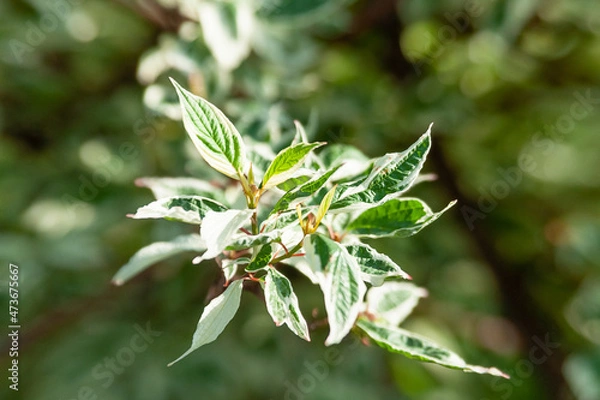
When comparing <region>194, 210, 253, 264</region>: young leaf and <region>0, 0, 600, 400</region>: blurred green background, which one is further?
<region>0, 0, 600, 400</region>: blurred green background

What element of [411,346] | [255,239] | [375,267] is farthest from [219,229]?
[411,346]

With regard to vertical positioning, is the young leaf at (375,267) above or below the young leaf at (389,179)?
below

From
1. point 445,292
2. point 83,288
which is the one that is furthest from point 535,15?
point 83,288

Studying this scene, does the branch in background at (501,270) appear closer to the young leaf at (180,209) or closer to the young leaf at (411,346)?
the young leaf at (411,346)

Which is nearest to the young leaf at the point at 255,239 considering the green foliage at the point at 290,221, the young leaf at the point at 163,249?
the green foliage at the point at 290,221

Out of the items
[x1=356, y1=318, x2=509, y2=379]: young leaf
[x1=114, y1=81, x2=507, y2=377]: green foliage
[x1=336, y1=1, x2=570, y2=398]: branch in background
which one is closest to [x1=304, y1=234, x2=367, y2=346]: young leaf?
[x1=114, y1=81, x2=507, y2=377]: green foliage

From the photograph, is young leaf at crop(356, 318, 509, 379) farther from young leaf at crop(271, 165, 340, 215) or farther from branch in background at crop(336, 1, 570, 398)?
branch in background at crop(336, 1, 570, 398)

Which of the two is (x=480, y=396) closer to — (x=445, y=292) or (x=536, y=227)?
(x=445, y=292)
